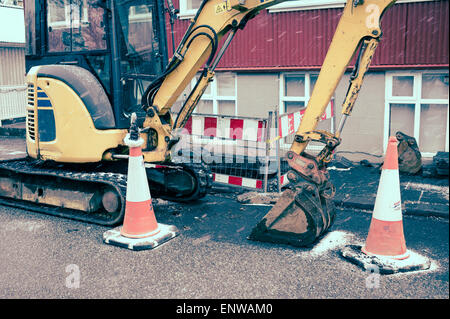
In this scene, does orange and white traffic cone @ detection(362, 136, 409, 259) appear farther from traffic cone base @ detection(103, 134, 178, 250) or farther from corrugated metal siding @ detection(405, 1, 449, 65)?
corrugated metal siding @ detection(405, 1, 449, 65)

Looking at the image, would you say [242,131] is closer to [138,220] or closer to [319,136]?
[319,136]

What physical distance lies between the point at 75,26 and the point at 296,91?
219 inches

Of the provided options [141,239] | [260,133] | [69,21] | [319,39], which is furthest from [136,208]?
[319,39]

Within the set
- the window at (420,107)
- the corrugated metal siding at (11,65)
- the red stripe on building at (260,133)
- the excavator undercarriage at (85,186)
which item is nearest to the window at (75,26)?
the excavator undercarriage at (85,186)

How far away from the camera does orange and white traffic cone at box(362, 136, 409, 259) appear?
4.63 meters

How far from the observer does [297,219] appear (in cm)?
518

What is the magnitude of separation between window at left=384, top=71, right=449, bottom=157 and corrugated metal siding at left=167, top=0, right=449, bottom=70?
339 millimetres

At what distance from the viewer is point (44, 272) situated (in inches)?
184

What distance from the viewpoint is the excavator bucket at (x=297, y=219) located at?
16.8ft

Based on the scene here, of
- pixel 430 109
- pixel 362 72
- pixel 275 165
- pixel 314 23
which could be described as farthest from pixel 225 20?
pixel 430 109

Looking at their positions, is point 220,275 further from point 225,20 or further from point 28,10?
point 28,10

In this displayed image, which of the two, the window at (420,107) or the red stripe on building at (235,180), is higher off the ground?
the window at (420,107)

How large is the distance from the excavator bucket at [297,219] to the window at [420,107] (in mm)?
5073

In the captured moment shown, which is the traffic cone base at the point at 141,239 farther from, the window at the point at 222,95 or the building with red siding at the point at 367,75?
the window at the point at 222,95
